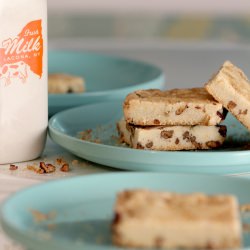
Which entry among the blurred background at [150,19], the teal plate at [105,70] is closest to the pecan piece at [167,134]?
the teal plate at [105,70]

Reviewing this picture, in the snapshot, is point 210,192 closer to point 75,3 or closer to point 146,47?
point 146,47

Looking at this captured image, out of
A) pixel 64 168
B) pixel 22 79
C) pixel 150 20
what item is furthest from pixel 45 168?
pixel 150 20

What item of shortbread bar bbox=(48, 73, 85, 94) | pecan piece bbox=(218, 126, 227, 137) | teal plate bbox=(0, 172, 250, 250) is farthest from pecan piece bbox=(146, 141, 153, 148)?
shortbread bar bbox=(48, 73, 85, 94)

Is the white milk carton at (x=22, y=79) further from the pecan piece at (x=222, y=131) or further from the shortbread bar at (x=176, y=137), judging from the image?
the pecan piece at (x=222, y=131)

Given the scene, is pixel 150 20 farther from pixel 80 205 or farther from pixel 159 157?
pixel 80 205

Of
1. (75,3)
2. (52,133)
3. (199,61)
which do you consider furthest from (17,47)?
(75,3)

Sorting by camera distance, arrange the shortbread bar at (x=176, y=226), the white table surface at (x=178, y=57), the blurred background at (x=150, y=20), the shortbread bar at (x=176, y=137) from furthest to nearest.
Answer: the blurred background at (x=150, y=20)
the white table surface at (x=178, y=57)
the shortbread bar at (x=176, y=137)
the shortbread bar at (x=176, y=226)
